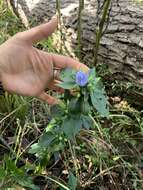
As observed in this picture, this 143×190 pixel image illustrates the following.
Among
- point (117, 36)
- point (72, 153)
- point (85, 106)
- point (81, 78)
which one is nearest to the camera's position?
point (81, 78)

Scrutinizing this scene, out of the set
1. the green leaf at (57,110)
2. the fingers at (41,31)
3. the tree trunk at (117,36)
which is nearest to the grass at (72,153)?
the green leaf at (57,110)

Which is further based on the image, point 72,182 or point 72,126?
point 72,182

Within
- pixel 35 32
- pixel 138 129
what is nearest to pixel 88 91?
pixel 35 32

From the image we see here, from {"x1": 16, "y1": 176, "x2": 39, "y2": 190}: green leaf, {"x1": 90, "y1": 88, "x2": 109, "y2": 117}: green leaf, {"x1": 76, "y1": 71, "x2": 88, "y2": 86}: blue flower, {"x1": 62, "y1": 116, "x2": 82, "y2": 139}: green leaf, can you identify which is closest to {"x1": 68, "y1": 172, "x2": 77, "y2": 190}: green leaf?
{"x1": 16, "y1": 176, "x2": 39, "y2": 190}: green leaf

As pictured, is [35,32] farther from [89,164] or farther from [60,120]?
[89,164]

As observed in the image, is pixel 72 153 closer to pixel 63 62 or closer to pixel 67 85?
pixel 63 62

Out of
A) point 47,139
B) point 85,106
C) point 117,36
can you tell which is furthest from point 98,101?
point 117,36
